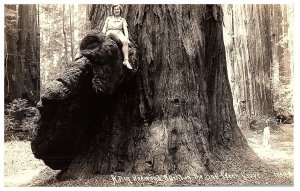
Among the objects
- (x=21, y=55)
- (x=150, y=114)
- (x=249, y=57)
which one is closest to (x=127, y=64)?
(x=150, y=114)

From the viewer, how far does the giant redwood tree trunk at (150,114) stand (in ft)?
16.6

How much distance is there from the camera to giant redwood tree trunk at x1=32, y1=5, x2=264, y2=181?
505cm

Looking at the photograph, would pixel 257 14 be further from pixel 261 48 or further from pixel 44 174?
pixel 44 174

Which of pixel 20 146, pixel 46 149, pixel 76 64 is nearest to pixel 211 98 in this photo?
pixel 76 64

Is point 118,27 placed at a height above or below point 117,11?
below

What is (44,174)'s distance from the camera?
214 inches

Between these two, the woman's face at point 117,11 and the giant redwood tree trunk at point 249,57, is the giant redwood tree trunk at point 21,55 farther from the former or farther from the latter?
the giant redwood tree trunk at point 249,57

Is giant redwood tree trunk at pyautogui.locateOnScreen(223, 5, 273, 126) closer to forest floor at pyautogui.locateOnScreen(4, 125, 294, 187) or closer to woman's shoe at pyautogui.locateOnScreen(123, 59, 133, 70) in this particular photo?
forest floor at pyautogui.locateOnScreen(4, 125, 294, 187)

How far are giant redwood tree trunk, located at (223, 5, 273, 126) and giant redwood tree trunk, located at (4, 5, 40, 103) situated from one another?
2679mm

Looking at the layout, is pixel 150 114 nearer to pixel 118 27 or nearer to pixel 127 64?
pixel 127 64

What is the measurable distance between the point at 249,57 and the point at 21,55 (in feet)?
10.4

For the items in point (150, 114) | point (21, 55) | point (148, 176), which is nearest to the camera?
point (148, 176)

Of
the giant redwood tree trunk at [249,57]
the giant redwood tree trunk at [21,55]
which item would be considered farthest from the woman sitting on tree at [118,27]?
the giant redwood tree trunk at [249,57]

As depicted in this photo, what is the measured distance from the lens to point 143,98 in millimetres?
5227
